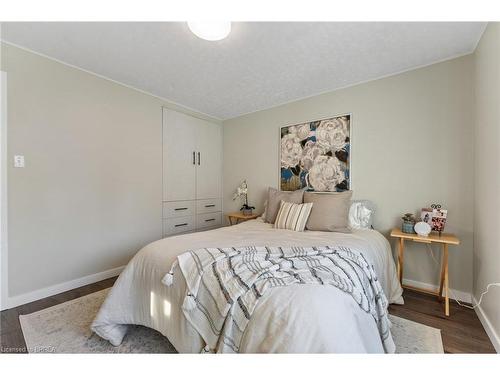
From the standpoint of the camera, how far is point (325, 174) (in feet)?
9.18

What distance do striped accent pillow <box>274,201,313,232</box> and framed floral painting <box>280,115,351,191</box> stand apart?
1.99ft

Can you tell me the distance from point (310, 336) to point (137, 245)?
262 centimetres

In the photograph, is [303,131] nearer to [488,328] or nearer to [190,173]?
[190,173]

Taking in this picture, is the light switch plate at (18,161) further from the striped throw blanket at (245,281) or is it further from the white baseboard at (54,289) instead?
the striped throw blanket at (245,281)

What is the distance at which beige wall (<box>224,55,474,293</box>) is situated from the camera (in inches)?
78.8

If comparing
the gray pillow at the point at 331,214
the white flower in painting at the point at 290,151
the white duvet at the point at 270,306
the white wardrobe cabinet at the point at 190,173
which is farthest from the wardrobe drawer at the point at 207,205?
the gray pillow at the point at 331,214

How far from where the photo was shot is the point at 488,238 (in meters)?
1.60

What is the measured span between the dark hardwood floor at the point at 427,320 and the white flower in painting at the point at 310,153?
1735 millimetres

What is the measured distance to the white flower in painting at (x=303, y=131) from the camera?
2941 mm

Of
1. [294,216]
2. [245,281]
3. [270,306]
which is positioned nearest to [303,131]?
[294,216]

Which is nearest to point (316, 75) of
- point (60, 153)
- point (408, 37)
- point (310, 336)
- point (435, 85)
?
point (408, 37)

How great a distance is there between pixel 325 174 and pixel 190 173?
6.62 ft

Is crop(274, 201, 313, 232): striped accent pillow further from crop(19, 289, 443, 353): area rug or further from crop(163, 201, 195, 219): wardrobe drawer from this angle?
crop(163, 201, 195, 219): wardrobe drawer
